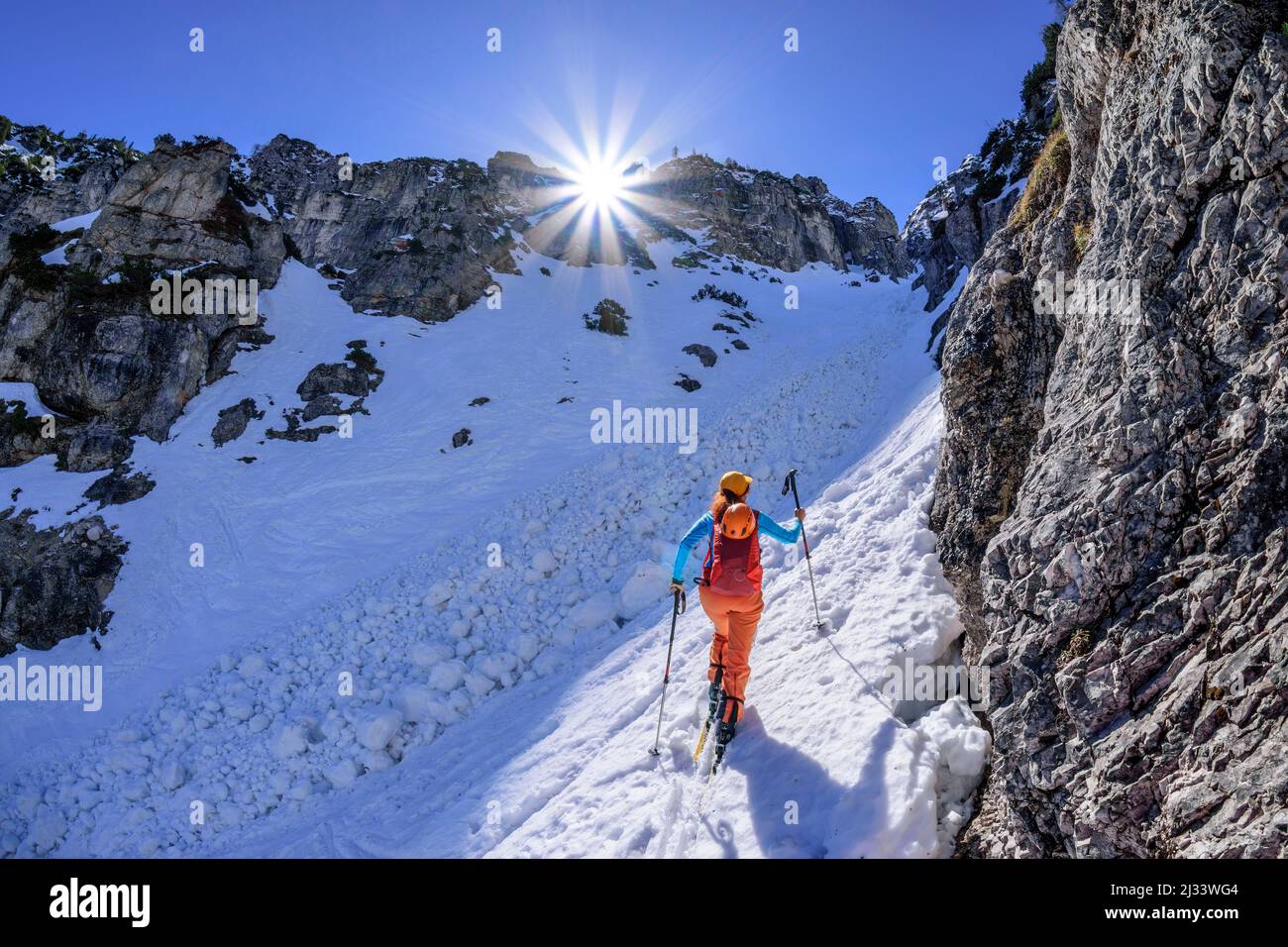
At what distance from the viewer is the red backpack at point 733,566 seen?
6516 millimetres

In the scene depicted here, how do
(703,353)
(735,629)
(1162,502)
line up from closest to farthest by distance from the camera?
(1162,502), (735,629), (703,353)

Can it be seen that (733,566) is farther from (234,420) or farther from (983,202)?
(983,202)

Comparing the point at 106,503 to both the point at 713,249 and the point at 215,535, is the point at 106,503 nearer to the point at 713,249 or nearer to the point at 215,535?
the point at 215,535

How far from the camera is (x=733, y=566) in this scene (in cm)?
657

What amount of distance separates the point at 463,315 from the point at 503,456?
56.0ft

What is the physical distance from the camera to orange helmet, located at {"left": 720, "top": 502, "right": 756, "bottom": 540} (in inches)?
257

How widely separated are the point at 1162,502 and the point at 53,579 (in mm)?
24250

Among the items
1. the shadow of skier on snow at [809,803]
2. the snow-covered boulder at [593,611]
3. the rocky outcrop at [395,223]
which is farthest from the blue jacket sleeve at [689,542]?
the rocky outcrop at [395,223]

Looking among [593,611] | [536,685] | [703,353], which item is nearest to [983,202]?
[703,353]

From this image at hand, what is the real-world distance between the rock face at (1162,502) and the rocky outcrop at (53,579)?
21.2 meters

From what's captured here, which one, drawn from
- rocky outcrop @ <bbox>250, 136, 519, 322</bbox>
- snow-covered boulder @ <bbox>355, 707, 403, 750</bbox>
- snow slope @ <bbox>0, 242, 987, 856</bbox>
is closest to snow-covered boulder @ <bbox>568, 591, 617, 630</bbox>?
snow slope @ <bbox>0, 242, 987, 856</bbox>

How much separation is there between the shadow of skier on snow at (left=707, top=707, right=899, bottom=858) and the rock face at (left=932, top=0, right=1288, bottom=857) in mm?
853

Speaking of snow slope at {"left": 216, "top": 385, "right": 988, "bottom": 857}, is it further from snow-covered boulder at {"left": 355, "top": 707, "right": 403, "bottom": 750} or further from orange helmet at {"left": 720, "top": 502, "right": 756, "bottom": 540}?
orange helmet at {"left": 720, "top": 502, "right": 756, "bottom": 540}

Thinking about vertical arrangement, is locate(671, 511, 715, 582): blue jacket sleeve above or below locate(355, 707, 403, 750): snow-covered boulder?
above
